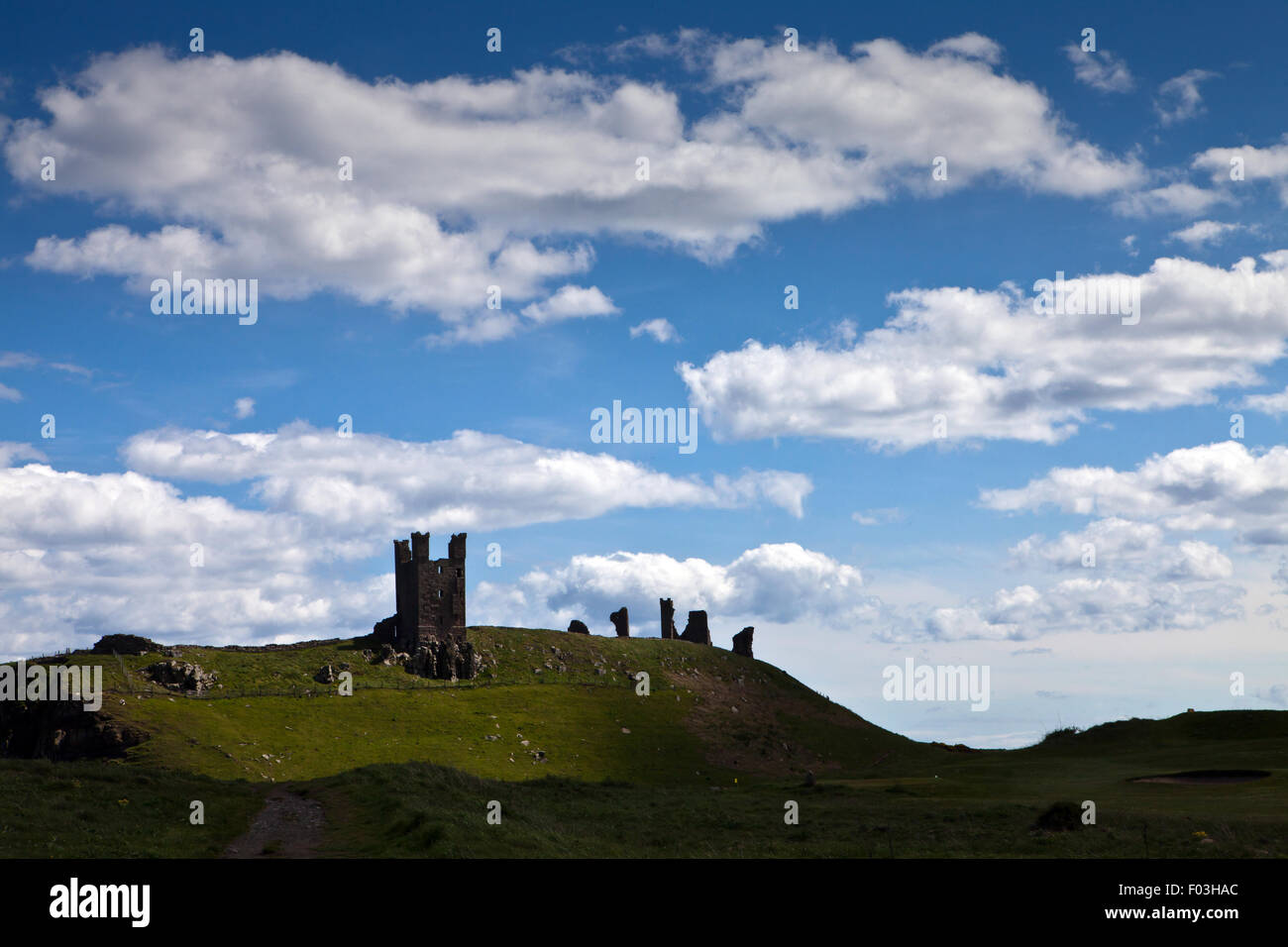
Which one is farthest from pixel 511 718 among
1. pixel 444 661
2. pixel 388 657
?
pixel 388 657

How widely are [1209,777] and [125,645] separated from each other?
261ft

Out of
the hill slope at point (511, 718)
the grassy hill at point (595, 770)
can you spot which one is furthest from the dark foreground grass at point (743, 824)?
the hill slope at point (511, 718)

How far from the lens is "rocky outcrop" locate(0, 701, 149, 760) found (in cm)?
6669

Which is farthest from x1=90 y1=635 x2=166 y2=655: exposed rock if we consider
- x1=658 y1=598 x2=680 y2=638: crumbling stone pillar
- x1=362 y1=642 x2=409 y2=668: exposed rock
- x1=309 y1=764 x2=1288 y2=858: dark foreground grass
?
x1=658 y1=598 x2=680 y2=638: crumbling stone pillar

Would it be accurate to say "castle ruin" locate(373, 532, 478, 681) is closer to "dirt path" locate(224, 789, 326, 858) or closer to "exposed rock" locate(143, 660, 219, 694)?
"exposed rock" locate(143, 660, 219, 694)

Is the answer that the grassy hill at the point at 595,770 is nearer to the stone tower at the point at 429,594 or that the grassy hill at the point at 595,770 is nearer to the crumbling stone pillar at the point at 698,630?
the stone tower at the point at 429,594

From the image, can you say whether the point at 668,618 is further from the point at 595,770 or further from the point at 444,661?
the point at 595,770

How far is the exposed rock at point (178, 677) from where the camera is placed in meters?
80.7

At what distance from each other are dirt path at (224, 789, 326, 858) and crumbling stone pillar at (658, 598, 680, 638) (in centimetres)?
8664
